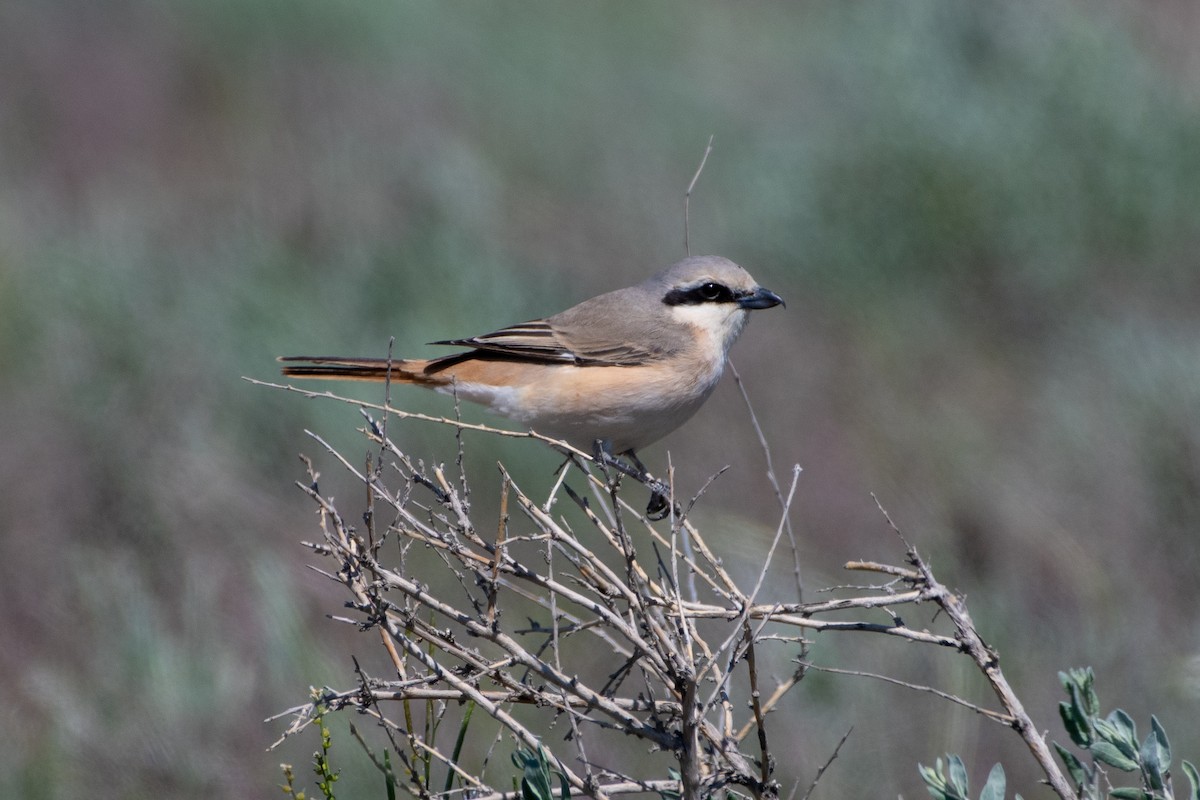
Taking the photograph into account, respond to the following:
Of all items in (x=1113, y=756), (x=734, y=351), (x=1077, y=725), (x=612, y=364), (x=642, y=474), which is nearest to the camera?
(x=1113, y=756)

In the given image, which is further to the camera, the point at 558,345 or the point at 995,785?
the point at 558,345

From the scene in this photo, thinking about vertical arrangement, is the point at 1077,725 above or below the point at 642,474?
below

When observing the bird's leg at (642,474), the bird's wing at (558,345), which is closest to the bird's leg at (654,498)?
the bird's leg at (642,474)

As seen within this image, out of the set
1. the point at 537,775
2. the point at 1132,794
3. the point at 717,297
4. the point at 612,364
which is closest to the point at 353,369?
the point at 612,364

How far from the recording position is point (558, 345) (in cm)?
500

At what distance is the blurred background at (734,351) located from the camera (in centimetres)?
475

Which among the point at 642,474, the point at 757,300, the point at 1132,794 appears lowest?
the point at 1132,794

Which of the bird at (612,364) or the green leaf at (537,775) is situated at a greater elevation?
the bird at (612,364)

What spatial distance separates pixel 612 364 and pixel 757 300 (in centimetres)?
56

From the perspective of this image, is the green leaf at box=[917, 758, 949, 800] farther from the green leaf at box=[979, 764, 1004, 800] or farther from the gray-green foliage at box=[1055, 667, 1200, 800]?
the gray-green foliage at box=[1055, 667, 1200, 800]

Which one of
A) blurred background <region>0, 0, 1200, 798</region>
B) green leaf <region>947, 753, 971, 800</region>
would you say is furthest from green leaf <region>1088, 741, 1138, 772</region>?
blurred background <region>0, 0, 1200, 798</region>

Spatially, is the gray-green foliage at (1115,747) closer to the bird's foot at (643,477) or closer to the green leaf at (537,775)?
the green leaf at (537,775)

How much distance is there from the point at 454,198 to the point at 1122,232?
4.57 metres

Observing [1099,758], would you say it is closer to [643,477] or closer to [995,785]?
[995,785]
